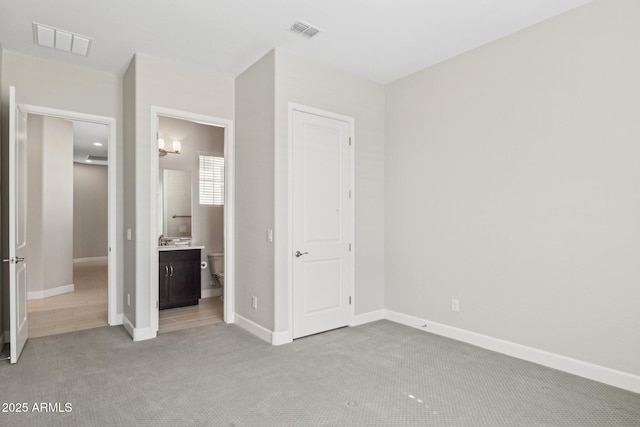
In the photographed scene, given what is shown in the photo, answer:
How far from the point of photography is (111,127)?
13.6 feet

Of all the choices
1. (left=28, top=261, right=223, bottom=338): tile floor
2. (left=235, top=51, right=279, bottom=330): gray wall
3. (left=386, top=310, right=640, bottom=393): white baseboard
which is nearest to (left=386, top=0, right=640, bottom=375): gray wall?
(left=386, top=310, right=640, bottom=393): white baseboard

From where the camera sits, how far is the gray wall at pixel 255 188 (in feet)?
12.0

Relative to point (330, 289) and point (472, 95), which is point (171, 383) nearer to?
point (330, 289)

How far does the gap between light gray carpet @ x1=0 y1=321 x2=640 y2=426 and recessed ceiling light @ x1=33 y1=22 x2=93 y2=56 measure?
2.81 m

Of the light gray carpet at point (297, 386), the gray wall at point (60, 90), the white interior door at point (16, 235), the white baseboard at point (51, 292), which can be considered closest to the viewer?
the light gray carpet at point (297, 386)

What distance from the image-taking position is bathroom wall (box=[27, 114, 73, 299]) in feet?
18.1

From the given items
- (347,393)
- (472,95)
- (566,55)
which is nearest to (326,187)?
(472,95)

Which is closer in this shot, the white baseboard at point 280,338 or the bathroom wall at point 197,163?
the white baseboard at point 280,338

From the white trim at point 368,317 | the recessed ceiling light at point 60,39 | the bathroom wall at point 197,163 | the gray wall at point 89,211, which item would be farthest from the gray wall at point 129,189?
the gray wall at point 89,211

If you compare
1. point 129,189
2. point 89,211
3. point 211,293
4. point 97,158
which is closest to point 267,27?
point 129,189

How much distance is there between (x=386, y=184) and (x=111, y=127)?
321cm

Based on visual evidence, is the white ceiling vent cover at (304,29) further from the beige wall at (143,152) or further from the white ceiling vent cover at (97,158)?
the white ceiling vent cover at (97,158)

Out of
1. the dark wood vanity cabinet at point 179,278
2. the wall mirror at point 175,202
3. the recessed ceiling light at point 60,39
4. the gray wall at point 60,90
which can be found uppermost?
the recessed ceiling light at point 60,39

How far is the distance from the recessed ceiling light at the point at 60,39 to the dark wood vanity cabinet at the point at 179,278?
2.51 metres
